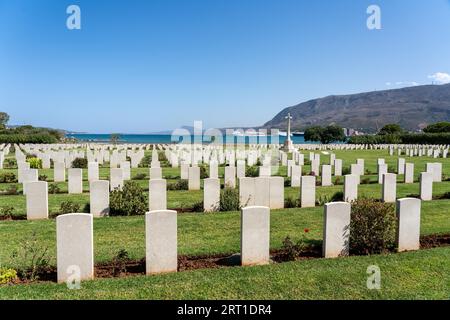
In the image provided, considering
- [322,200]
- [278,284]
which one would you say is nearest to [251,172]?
[322,200]

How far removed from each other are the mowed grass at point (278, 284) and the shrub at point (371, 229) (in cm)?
62

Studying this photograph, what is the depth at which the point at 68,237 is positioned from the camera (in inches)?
221

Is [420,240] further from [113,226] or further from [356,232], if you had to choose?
[113,226]

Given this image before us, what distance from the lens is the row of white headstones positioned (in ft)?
18.4

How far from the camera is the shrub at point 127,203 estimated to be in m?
10.3

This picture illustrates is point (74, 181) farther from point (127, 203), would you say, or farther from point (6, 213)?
point (127, 203)

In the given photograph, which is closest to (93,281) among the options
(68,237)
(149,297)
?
(68,237)

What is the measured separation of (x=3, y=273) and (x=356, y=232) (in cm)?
608

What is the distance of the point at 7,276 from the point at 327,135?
75990 millimetres

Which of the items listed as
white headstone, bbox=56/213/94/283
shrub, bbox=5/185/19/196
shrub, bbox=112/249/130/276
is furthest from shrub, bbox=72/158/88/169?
white headstone, bbox=56/213/94/283

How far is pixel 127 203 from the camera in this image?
10.3 metres

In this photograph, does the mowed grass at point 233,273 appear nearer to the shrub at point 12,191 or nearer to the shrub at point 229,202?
the shrub at point 229,202

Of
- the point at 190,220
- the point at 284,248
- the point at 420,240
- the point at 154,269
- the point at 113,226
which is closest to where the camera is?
the point at 154,269

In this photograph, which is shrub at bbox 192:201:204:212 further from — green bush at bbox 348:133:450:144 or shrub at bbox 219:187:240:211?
green bush at bbox 348:133:450:144
